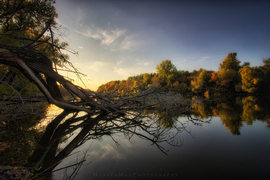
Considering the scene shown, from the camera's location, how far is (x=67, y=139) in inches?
81.3

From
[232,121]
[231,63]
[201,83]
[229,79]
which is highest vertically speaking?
[231,63]

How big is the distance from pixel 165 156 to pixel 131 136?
2.89ft

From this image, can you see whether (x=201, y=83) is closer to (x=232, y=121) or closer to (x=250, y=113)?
(x=250, y=113)

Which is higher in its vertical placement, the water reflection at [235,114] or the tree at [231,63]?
the tree at [231,63]

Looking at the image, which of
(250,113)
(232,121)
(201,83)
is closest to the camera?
(232,121)

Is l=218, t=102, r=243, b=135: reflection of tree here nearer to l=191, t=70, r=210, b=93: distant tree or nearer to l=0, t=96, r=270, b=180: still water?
l=0, t=96, r=270, b=180: still water

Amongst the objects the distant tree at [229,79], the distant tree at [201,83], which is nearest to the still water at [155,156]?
the distant tree at [201,83]

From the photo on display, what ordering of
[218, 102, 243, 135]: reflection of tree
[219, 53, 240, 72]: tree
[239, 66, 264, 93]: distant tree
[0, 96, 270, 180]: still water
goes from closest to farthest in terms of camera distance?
[0, 96, 270, 180]: still water < [218, 102, 243, 135]: reflection of tree < [239, 66, 264, 93]: distant tree < [219, 53, 240, 72]: tree

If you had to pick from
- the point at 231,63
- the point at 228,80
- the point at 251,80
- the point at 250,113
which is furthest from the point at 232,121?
the point at 231,63

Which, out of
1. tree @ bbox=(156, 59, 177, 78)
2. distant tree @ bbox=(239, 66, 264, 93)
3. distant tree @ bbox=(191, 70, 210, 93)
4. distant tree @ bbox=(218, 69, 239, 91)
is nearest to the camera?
distant tree @ bbox=(239, 66, 264, 93)

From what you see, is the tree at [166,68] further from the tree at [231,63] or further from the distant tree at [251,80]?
the distant tree at [251,80]

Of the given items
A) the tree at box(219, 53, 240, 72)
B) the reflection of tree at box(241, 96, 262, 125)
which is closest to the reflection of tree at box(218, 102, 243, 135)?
the reflection of tree at box(241, 96, 262, 125)

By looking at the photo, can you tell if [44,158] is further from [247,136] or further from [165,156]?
[247,136]

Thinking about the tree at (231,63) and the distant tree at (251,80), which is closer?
the distant tree at (251,80)
